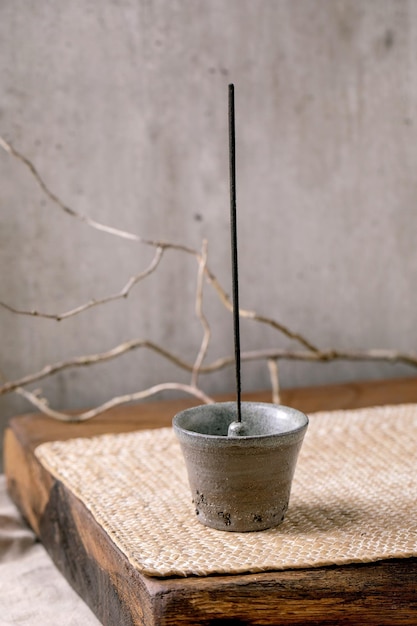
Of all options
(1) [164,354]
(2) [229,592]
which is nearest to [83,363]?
(1) [164,354]

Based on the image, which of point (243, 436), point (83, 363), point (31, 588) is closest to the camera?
point (243, 436)

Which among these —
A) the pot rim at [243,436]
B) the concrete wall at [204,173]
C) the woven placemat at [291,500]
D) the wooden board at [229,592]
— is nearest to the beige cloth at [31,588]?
the wooden board at [229,592]

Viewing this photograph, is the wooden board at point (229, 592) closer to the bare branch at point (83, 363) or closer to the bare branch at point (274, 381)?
the bare branch at point (83, 363)

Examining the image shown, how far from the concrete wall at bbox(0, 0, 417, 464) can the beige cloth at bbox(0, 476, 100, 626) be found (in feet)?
1.11

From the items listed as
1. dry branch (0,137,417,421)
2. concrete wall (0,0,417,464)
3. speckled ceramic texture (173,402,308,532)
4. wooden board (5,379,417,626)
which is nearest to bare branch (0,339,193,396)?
dry branch (0,137,417,421)

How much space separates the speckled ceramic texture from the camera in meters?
0.86

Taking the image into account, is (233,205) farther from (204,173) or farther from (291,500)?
(204,173)

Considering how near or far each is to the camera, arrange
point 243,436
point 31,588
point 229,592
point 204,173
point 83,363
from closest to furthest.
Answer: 1. point 229,592
2. point 243,436
3. point 31,588
4. point 83,363
5. point 204,173

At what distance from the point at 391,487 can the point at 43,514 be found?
17.3 inches

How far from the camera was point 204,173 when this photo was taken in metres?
1.49

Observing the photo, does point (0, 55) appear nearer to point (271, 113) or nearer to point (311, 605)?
point (271, 113)

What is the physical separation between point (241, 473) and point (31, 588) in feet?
1.08

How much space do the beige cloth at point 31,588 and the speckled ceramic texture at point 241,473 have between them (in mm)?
188

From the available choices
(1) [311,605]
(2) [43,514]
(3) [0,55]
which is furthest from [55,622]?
(3) [0,55]
